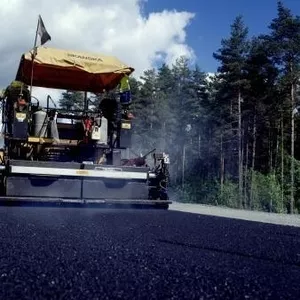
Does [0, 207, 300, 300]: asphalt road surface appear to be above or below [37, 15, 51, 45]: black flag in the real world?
below

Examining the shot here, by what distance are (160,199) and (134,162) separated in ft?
2.87

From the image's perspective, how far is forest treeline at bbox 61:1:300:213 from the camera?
95.5 ft

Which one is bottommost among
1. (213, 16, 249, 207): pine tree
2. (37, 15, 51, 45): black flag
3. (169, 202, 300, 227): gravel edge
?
(169, 202, 300, 227): gravel edge

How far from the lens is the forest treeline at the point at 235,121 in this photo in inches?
1145

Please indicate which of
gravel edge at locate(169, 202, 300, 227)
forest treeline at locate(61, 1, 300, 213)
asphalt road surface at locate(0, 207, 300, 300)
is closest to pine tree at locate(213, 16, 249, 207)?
forest treeline at locate(61, 1, 300, 213)

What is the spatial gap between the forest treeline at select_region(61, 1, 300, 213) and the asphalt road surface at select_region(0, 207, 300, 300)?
63.8ft

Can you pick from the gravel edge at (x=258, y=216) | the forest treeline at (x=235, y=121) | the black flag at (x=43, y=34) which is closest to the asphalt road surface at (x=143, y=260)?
the gravel edge at (x=258, y=216)

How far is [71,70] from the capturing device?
8578mm

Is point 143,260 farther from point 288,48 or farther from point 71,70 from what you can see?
point 288,48

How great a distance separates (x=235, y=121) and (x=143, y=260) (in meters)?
32.1

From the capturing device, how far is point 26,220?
5.88 meters

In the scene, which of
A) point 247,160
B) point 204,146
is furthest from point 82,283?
point 204,146

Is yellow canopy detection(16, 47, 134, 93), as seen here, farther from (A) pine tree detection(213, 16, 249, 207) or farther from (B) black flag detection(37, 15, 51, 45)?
(A) pine tree detection(213, 16, 249, 207)

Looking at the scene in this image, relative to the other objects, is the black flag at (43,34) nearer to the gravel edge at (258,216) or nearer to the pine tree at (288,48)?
the gravel edge at (258,216)
